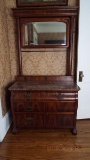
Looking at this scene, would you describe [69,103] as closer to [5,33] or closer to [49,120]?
[49,120]

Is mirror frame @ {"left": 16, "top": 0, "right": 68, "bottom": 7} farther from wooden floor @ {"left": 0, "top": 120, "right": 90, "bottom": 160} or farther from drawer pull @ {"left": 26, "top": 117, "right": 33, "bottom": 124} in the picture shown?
wooden floor @ {"left": 0, "top": 120, "right": 90, "bottom": 160}

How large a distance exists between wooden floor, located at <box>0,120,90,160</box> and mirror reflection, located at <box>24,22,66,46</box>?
145cm

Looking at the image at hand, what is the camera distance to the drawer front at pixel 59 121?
2084 mm

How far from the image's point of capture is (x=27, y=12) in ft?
7.04

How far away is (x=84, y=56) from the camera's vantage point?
2.34 m

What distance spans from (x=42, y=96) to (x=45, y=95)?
5 cm

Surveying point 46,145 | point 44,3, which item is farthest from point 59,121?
point 44,3

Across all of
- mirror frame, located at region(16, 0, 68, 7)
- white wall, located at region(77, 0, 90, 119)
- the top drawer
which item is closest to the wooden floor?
white wall, located at region(77, 0, 90, 119)

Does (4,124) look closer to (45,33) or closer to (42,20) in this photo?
(45,33)

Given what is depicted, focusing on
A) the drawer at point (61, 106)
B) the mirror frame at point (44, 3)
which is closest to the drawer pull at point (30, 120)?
the drawer at point (61, 106)

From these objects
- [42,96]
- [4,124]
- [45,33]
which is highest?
[45,33]

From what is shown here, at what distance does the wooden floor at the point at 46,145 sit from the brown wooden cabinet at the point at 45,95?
14 centimetres

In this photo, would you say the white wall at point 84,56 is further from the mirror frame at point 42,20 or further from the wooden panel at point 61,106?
the wooden panel at point 61,106

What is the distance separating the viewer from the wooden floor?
5.75 feet
